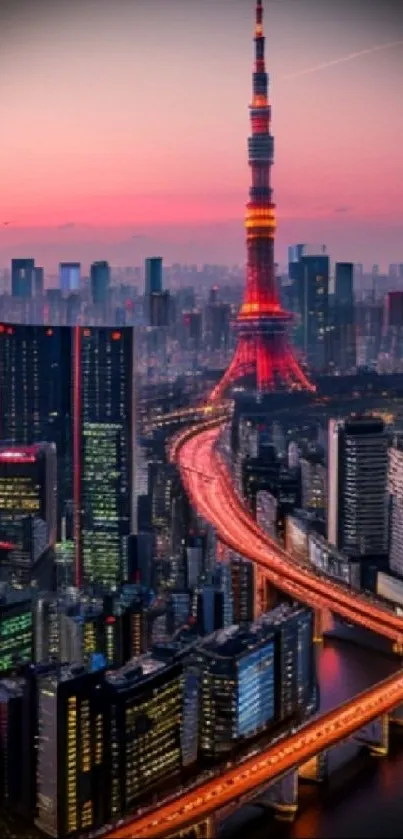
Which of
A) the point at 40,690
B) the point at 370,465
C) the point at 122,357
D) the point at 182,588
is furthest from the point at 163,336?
the point at 40,690

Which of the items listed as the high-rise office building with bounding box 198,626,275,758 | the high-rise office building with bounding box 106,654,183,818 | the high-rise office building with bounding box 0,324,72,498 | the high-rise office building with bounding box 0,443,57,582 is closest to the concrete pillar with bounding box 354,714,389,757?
the high-rise office building with bounding box 198,626,275,758

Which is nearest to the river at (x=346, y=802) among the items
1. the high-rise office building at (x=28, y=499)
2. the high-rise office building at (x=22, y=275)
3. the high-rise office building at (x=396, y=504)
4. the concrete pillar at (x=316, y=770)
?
the concrete pillar at (x=316, y=770)

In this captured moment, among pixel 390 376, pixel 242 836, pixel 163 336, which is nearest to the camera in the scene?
pixel 242 836

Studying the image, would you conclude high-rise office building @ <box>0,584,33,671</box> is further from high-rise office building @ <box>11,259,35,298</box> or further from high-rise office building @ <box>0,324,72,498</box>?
high-rise office building @ <box>0,324,72,498</box>

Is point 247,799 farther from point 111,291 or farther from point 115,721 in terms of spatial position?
point 111,291

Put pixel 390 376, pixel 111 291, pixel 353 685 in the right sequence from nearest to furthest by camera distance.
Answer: pixel 353 685
pixel 111 291
pixel 390 376

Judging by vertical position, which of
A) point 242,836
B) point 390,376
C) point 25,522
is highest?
point 390,376
